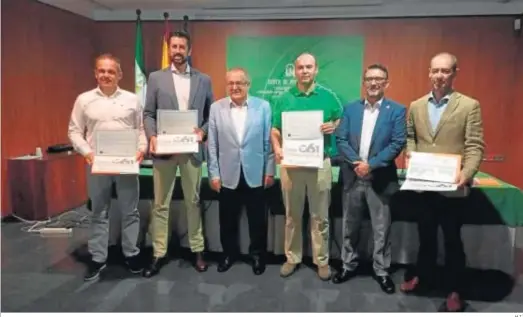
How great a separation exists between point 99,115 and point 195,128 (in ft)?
1.83

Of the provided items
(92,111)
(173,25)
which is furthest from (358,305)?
(173,25)

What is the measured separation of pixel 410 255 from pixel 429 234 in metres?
0.52

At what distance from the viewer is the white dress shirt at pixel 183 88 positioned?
2623mm

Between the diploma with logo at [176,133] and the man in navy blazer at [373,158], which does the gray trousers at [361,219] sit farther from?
the diploma with logo at [176,133]

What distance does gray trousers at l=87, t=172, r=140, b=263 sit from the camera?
2.62 metres

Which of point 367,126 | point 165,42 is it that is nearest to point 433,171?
point 367,126

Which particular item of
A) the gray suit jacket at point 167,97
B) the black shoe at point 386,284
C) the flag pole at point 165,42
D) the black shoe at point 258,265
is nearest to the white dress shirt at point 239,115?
the gray suit jacket at point 167,97

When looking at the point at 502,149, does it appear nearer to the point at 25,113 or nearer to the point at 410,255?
the point at 410,255

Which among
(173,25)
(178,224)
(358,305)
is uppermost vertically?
(173,25)

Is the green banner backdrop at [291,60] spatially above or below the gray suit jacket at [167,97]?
above

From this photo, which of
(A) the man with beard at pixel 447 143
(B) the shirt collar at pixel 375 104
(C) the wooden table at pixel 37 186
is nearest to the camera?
(A) the man with beard at pixel 447 143

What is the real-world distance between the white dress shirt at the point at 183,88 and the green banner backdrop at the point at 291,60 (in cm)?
214

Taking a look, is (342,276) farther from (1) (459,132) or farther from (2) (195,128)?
(2) (195,128)

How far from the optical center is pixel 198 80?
2.63 metres
